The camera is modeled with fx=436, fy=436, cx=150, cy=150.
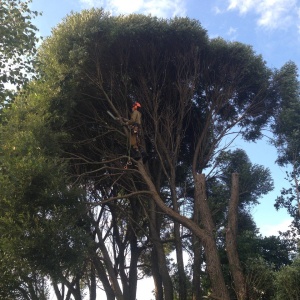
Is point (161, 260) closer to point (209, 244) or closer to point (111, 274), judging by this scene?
point (111, 274)

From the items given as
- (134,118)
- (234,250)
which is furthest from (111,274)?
(134,118)

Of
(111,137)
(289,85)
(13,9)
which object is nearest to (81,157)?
(111,137)

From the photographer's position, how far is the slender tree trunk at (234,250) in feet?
35.6

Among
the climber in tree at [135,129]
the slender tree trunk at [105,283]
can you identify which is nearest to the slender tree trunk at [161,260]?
the climber in tree at [135,129]

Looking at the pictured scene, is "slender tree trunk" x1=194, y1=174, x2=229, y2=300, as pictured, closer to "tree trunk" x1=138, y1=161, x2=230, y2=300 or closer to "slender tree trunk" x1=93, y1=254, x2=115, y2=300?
"tree trunk" x1=138, y1=161, x2=230, y2=300

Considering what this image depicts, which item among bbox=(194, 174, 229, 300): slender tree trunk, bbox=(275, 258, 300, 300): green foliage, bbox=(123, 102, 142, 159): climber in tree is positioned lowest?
bbox=(275, 258, 300, 300): green foliage

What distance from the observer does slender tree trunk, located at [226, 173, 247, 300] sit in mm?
10836

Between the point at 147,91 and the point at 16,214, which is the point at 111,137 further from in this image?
the point at 16,214

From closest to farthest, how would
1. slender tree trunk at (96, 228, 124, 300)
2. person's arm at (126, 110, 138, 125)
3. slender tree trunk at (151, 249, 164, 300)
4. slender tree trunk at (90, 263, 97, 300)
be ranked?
person's arm at (126, 110, 138, 125) < slender tree trunk at (96, 228, 124, 300) < slender tree trunk at (151, 249, 164, 300) < slender tree trunk at (90, 263, 97, 300)

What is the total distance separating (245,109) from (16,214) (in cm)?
864

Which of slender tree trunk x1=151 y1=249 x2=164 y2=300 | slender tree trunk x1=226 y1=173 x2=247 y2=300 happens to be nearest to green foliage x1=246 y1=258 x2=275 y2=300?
slender tree trunk x1=226 y1=173 x2=247 y2=300

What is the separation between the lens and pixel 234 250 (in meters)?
11.4

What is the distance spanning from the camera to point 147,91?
14.4 meters

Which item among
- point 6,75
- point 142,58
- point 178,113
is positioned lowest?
point 6,75
